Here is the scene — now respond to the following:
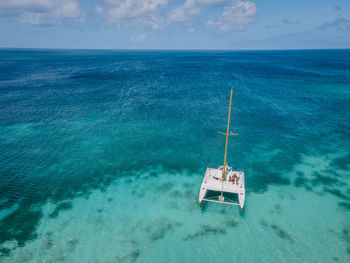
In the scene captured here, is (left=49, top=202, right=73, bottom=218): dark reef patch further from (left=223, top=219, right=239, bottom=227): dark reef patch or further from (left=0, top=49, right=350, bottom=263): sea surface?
(left=223, top=219, right=239, bottom=227): dark reef patch

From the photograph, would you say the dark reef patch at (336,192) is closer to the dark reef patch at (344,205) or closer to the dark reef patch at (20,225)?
the dark reef patch at (344,205)

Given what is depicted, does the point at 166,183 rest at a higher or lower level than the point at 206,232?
higher

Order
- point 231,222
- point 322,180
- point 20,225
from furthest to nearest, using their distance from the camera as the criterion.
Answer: point 322,180, point 231,222, point 20,225

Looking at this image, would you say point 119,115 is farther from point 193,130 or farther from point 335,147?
point 335,147

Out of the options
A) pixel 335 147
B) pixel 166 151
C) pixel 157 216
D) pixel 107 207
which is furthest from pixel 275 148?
pixel 107 207

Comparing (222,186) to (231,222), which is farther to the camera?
(222,186)

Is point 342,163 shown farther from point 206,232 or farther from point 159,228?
point 159,228

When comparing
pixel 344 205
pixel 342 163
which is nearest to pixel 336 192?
pixel 344 205
